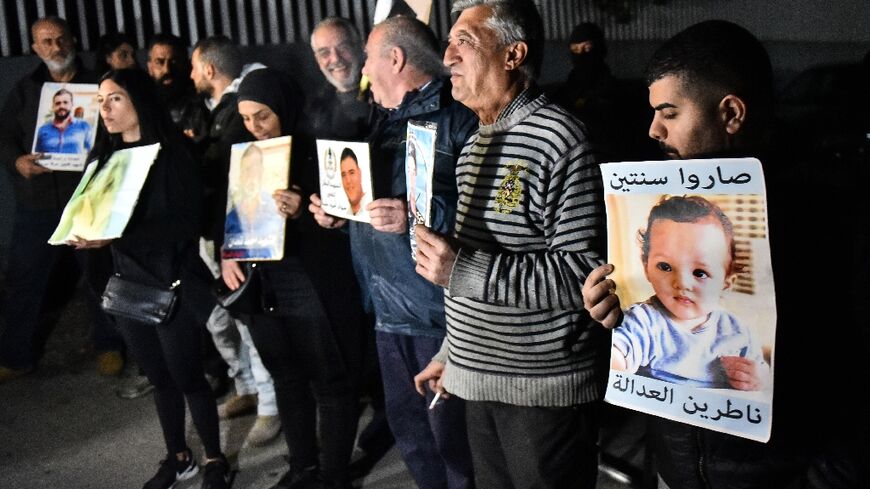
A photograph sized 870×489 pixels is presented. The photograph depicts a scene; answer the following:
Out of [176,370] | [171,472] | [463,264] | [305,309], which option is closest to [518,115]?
[463,264]

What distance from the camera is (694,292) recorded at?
1646mm

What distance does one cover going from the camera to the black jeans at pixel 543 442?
7.57 ft

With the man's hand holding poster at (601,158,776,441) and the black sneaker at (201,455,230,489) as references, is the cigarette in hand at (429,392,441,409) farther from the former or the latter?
the black sneaker at (201,455,230,489)

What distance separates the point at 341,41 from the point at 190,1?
13.0 feet

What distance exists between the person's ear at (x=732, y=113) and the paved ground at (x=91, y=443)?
2.49m

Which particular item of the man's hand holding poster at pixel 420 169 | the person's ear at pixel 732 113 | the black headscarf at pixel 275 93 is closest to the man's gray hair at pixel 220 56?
the black headscarf at pixel 275 93

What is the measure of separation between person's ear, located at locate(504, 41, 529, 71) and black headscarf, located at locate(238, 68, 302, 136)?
1515 mm

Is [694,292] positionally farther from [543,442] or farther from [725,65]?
[543,442]

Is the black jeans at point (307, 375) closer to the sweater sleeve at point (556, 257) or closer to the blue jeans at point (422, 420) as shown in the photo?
the blue jeans at point (422, 420)

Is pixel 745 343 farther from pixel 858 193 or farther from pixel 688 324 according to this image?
pixel 858 193

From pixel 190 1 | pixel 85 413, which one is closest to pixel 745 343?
pixel 85 413

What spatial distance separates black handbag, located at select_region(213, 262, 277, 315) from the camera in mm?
3609

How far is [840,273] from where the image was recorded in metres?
1.55

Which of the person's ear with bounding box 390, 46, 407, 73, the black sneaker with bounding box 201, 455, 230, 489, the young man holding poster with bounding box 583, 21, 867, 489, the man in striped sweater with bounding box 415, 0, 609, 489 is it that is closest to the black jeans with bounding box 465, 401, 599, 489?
the man in striped sweater with bounding box 415, 0, 609, 489
